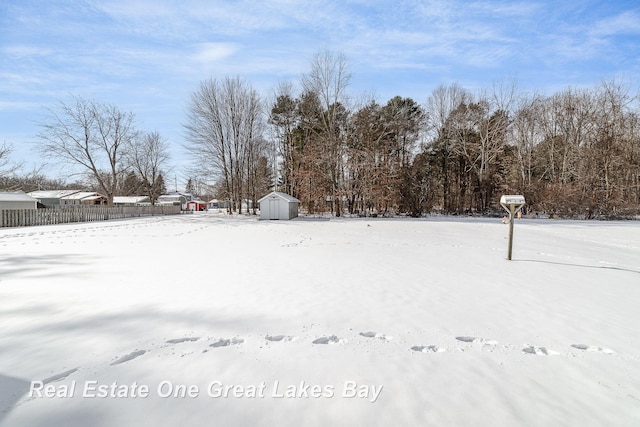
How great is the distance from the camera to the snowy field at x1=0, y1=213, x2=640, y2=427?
82.8 inches

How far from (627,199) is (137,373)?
35033 millimetres

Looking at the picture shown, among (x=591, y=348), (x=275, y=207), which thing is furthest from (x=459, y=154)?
(x=591, y=348)

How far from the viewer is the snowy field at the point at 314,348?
210 centimetres

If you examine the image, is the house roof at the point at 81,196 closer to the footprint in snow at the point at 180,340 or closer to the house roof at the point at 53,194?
the house roof at the point at 53,194

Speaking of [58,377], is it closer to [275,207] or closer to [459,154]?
[275,207]

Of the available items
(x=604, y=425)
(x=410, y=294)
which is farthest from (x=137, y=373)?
(x=410, y=294)

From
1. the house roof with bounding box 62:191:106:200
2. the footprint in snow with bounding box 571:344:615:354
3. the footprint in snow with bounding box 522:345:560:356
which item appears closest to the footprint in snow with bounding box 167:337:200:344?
the footprint in snow with bounding box 522:345:560:356

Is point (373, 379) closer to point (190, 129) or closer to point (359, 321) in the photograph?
point (359, 321)

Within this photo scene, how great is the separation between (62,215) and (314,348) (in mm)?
23732

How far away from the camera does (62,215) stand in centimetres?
1973

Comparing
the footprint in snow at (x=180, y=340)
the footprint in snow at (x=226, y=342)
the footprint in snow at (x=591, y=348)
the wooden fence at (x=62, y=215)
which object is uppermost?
the wooden fence at (x=62, y=215)

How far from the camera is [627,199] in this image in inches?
980

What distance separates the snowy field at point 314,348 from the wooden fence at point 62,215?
50.9 feet

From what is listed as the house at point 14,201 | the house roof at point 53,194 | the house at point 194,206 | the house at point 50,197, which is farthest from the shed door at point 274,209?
the house at point 194,206
